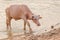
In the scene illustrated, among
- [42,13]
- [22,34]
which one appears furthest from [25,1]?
[22,34]

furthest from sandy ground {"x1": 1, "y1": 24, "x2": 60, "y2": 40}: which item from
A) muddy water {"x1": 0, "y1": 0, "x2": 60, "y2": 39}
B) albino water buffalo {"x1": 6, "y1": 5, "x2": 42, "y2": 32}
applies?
muddy water {"x1": 0, "y1": 0, "x2": 60, "y2": 39}

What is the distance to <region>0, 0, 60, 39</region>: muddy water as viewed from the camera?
34.3ft

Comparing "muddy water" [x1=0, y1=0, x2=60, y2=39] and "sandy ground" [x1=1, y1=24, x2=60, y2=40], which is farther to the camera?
"muddy water" [x1=0, y1=0, x2=60, y2=39]

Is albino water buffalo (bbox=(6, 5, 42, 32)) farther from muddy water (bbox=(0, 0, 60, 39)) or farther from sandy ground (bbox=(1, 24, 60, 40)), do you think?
muddy water (bbox=(0, 0, 60, 39))

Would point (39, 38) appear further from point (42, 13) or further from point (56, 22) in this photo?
point (42, 13)

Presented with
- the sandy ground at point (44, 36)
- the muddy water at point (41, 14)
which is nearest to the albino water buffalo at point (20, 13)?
the sandy ground at point (44, 36)

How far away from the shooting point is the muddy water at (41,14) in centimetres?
1045

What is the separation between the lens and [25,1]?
51.6ft

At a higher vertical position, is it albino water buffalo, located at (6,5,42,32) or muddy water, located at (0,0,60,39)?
albino water buffalo, located at (6,5,42,32)

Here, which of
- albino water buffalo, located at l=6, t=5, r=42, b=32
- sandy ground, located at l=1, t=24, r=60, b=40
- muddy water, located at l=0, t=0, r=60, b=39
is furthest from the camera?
muddy water, located at l=0, t=0, r=60, b=39

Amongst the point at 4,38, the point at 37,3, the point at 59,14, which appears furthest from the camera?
the point at 37,3

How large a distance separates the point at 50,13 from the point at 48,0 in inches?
131

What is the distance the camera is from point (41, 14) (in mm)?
12797

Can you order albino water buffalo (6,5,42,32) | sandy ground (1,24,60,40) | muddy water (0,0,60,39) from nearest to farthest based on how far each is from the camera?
sandy ground (1,24,60,40), albino water buffalo (6,5,42,32), muddy water (0,0,60,39)
